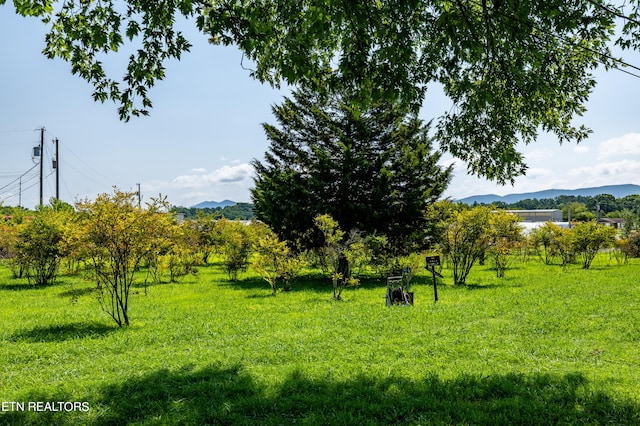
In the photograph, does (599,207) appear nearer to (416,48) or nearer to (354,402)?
(416,48)

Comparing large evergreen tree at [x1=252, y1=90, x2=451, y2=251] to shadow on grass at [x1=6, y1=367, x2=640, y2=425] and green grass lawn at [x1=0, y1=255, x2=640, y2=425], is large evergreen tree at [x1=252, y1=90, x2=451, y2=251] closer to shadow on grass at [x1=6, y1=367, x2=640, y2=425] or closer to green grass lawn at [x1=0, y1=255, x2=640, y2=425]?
green grass lawn at [x1=0, y1=255, x2=640, y2=425]

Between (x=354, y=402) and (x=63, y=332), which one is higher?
(x=63, y=332)

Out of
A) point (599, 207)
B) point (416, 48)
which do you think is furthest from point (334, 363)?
point (599, 207)

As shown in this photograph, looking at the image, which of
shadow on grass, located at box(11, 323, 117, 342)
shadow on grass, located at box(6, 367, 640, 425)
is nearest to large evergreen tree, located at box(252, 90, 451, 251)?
shadow on grass, located at box(11, 323, 117, 342)

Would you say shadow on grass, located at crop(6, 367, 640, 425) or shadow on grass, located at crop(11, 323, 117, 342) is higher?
shadow on grass, located at crop(11, 323, 117, 342)

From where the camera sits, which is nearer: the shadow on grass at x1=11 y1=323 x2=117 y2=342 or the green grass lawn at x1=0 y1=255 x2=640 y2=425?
the green grass lawn at x1=0 y1=255 x2=640 y2=425

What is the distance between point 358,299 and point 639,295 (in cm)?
858

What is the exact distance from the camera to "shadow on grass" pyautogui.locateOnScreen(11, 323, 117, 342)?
847 cm

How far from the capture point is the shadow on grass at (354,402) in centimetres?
419

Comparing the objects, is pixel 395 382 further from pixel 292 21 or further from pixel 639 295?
pixel 639 295

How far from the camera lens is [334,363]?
6109 mm

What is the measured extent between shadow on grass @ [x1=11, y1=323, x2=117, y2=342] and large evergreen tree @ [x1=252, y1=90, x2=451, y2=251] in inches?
447

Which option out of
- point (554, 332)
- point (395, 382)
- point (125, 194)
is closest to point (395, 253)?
point (554, 332)

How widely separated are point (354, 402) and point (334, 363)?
1.53 metres
